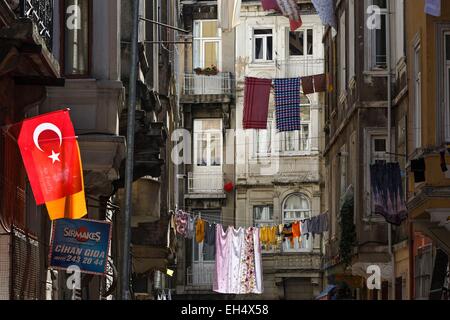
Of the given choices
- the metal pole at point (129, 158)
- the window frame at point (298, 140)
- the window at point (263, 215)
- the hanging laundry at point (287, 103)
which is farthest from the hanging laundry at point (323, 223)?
the metal pole at point (129, 158)

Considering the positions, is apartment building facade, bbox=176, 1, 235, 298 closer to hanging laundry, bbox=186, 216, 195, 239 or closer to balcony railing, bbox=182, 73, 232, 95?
balcony railing, bbox=182, 73, 232, 95

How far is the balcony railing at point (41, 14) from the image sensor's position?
48.7 feet

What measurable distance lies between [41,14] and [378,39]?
1797 cm

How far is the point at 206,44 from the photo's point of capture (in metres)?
62.0

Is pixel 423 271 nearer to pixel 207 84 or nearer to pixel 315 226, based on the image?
pixel 315 226

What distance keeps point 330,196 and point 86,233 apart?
2461cm

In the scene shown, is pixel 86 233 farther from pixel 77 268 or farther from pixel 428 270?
pixel 428 270

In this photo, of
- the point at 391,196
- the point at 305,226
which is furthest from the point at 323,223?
the point at 391,196

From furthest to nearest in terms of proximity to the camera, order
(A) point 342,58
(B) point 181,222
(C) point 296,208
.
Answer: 1. (C) point 296,208
2. (B) point 181,222
3. (A) point 342,58

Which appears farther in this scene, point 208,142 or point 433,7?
point 208,142

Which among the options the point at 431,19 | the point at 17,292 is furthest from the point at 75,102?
the point at 431,19

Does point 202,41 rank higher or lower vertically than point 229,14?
higher

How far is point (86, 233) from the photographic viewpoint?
18.6m
